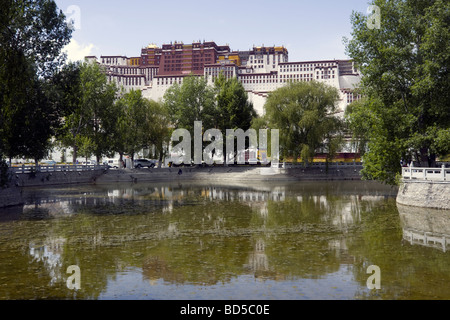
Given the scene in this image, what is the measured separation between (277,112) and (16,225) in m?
42.2

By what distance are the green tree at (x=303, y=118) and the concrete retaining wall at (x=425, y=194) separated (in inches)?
1098

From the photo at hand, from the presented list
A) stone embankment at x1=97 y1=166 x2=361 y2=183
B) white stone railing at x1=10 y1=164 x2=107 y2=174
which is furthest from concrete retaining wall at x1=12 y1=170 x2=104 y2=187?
stone embankment at x1=97 y1=166 x2=361 y2=183

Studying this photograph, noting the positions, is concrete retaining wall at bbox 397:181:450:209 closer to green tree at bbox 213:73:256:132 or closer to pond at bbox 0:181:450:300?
pond at bbox 0:181:450:300

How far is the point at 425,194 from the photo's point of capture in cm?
2584

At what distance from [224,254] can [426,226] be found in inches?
423

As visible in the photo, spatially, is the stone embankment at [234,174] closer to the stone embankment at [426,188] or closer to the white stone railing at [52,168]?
the white stone railing at [52,168]

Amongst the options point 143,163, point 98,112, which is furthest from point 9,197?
point 143,163

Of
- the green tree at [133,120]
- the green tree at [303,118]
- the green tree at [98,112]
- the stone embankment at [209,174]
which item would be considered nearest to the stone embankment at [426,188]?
the green tree at [303,118]

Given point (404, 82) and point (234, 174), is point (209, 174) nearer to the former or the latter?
point (234, 174)

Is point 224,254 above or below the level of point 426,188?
below

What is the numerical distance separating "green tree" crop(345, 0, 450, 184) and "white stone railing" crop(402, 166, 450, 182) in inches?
56.5

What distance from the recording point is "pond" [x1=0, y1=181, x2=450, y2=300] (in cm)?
1005

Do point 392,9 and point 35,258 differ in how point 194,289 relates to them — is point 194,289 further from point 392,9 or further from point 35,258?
point 392,9

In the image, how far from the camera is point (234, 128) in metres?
66.8
